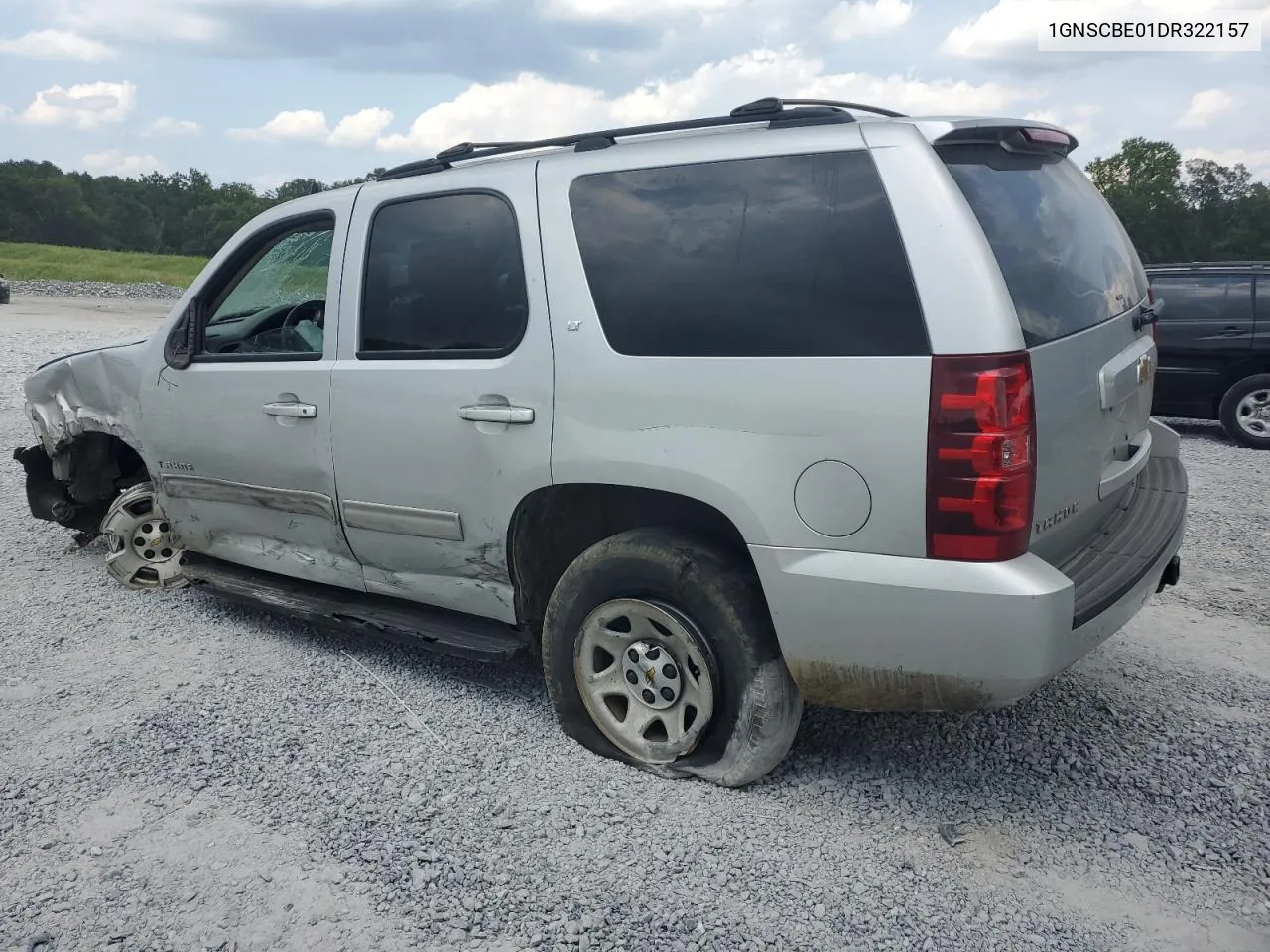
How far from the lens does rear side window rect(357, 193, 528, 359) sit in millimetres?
3471

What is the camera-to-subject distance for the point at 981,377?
2574 millimetres

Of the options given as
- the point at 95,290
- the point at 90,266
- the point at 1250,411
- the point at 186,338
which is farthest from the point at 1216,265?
the point at 90,266

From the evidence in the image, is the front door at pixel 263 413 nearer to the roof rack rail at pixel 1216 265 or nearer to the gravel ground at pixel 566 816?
the gravel ground at pixel 566 816

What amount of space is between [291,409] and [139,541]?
1.87 m

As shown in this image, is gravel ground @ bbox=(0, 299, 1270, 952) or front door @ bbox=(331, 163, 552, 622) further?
front door @ bbox=(331, 163, 552, 622)

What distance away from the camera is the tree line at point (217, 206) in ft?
148

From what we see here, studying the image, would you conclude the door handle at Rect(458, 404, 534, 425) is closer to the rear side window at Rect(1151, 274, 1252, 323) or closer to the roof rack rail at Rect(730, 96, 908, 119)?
the roof rack rail at Rect(730, 96, 908, 119)

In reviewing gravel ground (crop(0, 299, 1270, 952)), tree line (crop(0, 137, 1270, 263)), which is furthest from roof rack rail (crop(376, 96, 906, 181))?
tree line (crop(0, 137, 1270, 263))

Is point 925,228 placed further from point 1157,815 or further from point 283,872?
point 283,872

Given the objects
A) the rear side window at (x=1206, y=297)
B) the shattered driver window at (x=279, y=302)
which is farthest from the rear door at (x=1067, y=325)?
the rear side window at (x=1206, y=297)

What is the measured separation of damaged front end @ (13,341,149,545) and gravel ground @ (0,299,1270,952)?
3.95ft

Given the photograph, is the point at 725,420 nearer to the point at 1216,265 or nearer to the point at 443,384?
the point at 443,384

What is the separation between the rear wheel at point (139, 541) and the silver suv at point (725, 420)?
121 centimetres

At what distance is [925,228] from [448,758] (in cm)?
225
